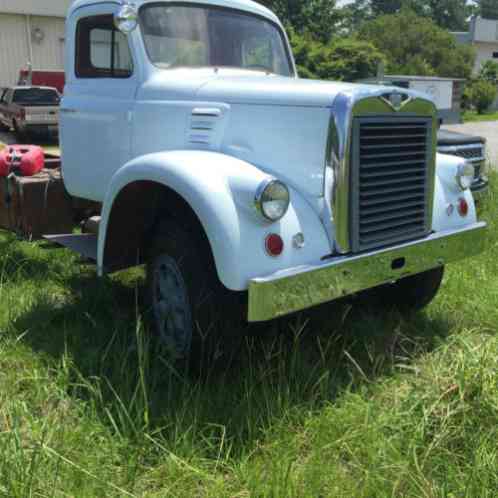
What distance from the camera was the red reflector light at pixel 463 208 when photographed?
3.95m

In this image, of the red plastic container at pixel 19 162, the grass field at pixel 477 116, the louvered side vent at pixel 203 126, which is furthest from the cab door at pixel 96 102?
the grass field at pixel 477 116

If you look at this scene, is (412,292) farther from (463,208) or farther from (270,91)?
(270,91)

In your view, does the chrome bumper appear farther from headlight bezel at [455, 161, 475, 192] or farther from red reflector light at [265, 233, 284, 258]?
headlight bezel at [455, 161, 475, 192]

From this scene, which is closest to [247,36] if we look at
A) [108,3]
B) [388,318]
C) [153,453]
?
[108,3]

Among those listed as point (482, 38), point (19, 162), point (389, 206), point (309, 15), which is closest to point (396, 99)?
point (389, 206)

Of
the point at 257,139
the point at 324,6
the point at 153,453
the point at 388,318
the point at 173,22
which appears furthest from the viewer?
the point at 324,6

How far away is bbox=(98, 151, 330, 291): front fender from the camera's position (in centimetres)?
287

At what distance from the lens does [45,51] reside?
77.6 ft

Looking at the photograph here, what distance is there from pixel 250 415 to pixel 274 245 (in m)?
0.79

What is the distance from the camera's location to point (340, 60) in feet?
85.0

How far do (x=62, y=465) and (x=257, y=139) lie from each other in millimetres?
1866

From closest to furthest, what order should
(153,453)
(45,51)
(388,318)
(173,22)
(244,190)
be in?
(153,453), (244,190), (173,22), (388,318), (45,51)

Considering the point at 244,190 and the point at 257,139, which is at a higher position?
the point at 257,139

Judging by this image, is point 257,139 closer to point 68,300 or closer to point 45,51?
point 68,300
